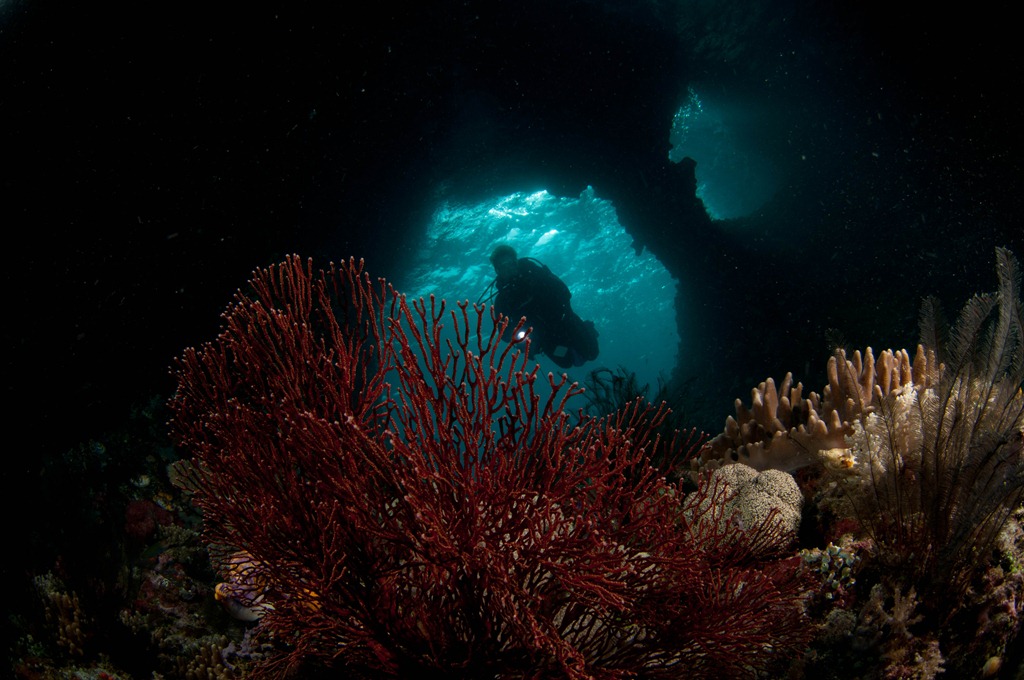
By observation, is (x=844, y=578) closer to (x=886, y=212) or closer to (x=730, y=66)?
(x=886, y=212)

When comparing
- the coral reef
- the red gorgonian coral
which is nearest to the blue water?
the coral reef

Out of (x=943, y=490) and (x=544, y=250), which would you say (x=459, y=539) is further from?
(x=544, y=250)

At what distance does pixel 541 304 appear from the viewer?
53.1 ft

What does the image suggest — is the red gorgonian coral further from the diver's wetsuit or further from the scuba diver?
the diver's wetsuit

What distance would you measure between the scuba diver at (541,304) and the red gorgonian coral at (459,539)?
13.0 meters

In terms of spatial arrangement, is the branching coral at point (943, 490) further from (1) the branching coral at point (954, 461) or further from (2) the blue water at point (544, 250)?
(2) the blue water at point (544, 250)

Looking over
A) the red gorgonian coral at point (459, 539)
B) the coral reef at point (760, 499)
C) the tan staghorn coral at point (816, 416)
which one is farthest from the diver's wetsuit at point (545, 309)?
the red gorgonian coral at point (459, 539)

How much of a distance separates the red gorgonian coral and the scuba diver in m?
13.0

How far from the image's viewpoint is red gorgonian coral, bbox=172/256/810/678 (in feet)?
6.78

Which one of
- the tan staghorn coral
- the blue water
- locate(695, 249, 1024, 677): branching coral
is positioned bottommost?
locate(695, 249, 1024, 677): branching coral

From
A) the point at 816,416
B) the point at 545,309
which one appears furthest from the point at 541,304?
the point at 816,416

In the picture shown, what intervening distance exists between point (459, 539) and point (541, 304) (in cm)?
1433

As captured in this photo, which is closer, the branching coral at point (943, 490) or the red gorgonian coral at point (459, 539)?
the red gorgonian coral at point (459, 539)

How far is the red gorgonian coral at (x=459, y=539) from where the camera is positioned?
2.07 meters
